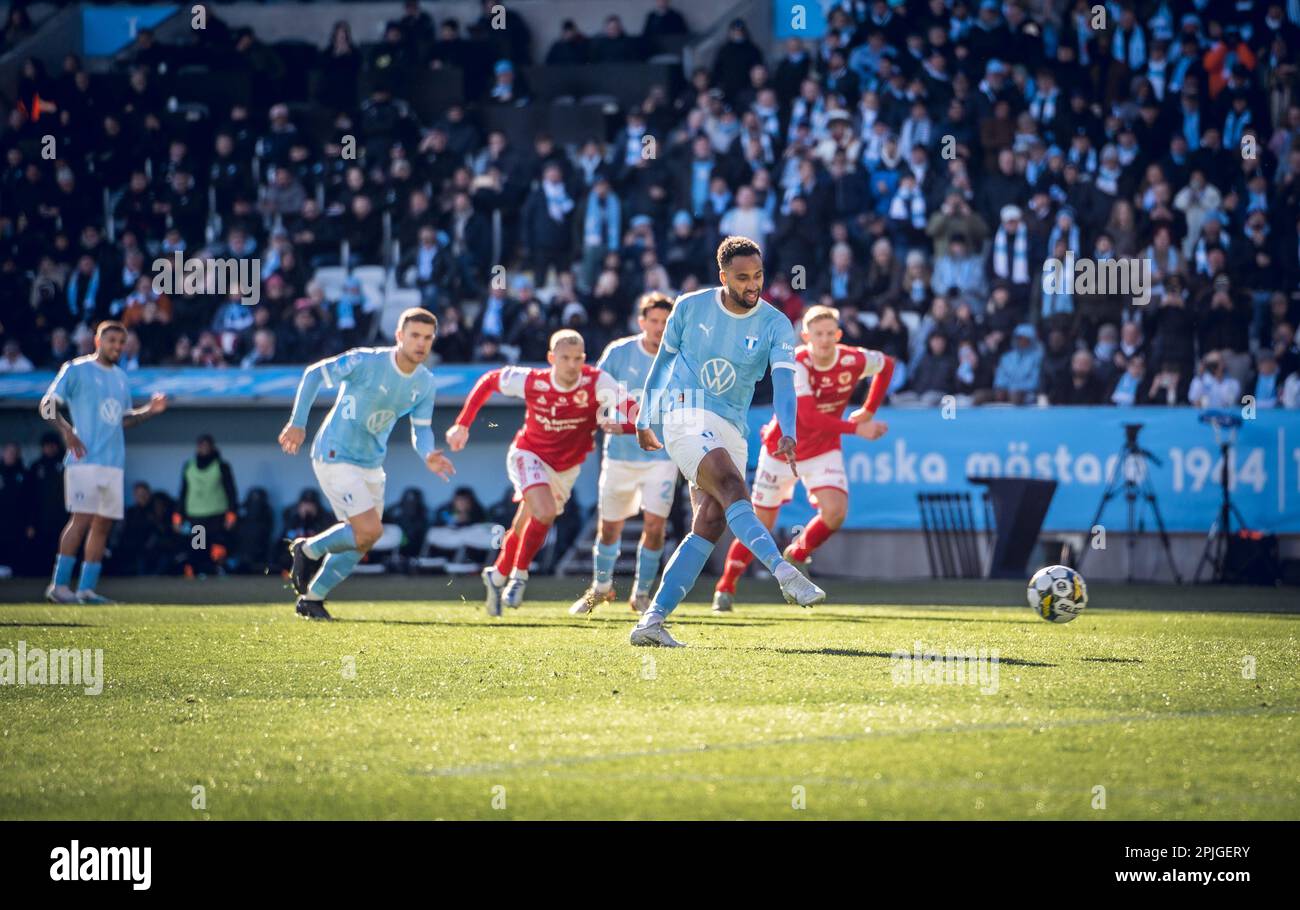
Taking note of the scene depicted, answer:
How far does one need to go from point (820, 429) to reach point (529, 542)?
250 cm

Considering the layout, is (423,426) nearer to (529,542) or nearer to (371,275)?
(529,542)

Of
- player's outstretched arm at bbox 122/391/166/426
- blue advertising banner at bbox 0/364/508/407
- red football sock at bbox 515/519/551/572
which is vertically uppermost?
blue advertising banner at bbox 0/364/508/407

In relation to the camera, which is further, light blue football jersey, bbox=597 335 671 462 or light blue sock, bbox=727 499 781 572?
light blue football jersey, bbox=597 335 671 462

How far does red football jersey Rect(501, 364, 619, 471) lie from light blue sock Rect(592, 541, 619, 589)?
743 mm

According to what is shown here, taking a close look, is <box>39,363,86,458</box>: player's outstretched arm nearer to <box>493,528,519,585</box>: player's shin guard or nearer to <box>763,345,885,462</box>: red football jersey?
<box>493,528,519,585</box>: player's shin guard

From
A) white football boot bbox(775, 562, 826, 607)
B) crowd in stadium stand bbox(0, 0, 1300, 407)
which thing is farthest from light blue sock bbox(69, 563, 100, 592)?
white football boot bbox(775, 562, 826, 607)

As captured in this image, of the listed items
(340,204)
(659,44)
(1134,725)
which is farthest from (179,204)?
(1134,725)

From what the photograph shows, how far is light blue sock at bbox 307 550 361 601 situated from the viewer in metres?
12.5

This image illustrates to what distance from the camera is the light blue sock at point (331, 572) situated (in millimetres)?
12500

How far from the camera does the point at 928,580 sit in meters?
18.8

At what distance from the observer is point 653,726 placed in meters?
6.49

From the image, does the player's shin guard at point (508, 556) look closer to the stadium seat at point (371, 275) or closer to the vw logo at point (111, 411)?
the vw logo at point (111, 411)

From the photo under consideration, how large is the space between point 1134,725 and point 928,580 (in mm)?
12366

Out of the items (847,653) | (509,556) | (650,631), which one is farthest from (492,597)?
(847,653)
